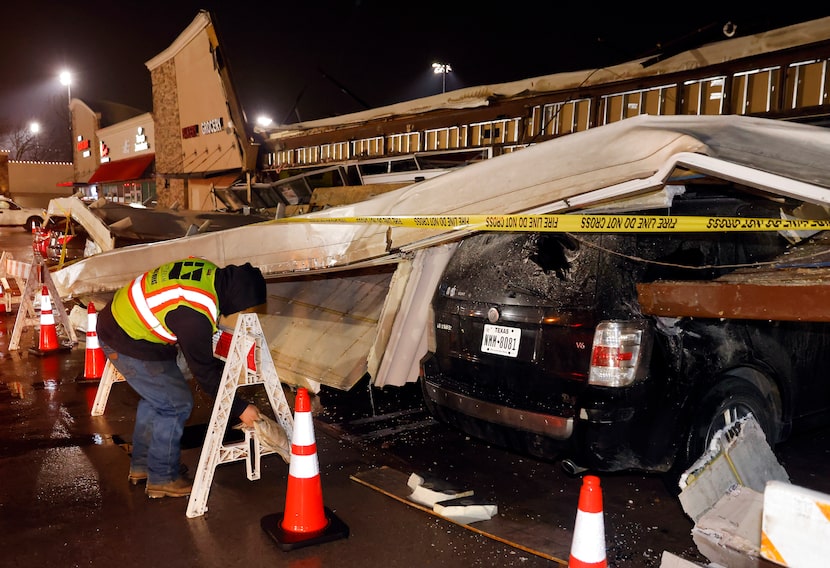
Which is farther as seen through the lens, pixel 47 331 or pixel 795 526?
pixel 47 331

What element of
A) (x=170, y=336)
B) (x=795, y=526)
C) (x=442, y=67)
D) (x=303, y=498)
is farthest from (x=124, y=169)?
(x=795, y=526)

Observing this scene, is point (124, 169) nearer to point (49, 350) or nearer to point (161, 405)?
point (49, 350)

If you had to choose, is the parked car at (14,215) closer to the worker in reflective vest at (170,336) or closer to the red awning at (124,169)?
the red awning at (124,169)

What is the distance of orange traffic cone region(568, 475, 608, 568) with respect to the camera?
99.9 inches

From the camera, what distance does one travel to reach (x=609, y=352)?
376 cm

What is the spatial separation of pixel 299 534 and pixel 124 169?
1149 inches

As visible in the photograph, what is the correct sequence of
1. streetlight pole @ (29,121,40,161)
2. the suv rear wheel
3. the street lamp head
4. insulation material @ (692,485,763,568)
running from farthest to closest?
streetlight pole @ (29,121,40,161) → the street lamp head → the suv rear wheel → insulation material @ (692,485,763,568)

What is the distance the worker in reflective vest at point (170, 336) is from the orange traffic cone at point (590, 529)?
91.6 inches

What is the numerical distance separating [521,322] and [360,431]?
2243 mm

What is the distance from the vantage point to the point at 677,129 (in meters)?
3.65

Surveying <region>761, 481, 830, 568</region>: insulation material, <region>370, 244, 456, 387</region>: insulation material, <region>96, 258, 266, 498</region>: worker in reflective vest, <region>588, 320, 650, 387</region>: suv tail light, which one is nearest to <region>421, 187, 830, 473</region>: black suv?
<region>588, 320, 650, 387</region>: suv tail light

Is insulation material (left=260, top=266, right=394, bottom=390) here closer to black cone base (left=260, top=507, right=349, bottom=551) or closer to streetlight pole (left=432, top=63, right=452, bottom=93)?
black cone base (left=260, top=507, right=349, bottom=551)

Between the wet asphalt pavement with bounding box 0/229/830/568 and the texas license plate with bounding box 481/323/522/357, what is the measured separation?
101 cm

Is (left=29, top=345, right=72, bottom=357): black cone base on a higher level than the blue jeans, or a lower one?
lower
